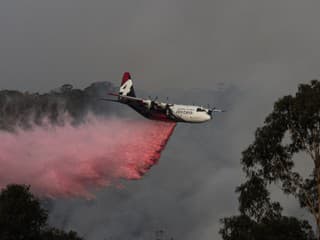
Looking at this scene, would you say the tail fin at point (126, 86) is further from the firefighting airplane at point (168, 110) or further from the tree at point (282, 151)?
the tree at point (282, 151)

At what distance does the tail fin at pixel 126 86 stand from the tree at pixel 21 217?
36191mm

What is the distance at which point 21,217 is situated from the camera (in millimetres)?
95688

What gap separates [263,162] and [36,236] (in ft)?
115

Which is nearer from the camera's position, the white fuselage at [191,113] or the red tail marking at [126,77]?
the white fuselage at [191,113]

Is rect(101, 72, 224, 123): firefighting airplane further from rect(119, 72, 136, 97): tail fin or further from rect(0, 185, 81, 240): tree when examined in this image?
rect(0, 185, 81, 240): tree

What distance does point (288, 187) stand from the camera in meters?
78.4

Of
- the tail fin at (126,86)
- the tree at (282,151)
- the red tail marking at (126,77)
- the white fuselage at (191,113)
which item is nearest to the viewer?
the tree at (282,151)

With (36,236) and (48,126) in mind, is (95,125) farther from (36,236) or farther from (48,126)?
(36,236)

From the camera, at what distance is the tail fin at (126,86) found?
131 meters

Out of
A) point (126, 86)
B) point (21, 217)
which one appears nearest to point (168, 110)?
point (126, 86)

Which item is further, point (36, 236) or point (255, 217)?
point (36, 236)

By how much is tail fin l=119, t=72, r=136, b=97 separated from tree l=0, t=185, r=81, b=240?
119 feet

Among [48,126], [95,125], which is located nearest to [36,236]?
[95,125]

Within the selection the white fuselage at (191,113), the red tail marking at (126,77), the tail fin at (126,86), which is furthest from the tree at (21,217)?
the red tail marking at (126,77)
